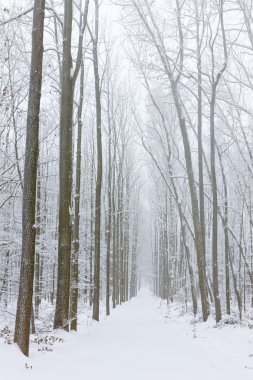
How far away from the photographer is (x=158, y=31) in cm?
1513

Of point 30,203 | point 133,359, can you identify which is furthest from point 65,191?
point 133,359

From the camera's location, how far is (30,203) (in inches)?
260

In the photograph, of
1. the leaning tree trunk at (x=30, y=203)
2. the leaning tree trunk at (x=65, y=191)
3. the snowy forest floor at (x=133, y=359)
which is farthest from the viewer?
the leaning tree trunk at (x=65, y=191)

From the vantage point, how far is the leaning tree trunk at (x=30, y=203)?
21.0 ft

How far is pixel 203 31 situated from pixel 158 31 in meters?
1.77

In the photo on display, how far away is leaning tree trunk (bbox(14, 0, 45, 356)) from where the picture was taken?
6.39 metres

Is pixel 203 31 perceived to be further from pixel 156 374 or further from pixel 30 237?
pixel 156 374

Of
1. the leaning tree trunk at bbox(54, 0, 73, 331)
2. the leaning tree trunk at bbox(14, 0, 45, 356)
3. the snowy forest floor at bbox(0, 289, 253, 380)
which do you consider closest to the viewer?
the snowy forest floor at bbox(0, 289, 253, 380)

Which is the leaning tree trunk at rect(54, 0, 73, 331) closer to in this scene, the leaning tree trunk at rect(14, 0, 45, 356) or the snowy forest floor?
the snowy forest floor

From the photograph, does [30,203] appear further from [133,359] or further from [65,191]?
[65,191]

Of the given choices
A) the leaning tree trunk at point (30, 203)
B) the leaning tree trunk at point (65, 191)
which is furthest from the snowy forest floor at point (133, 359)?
the leaning tree trunk at point (65, 191)

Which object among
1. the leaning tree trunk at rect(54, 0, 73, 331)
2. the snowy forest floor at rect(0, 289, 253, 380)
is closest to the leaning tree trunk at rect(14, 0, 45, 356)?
the snowy forest floor at rect(0, 289, 253, 380)

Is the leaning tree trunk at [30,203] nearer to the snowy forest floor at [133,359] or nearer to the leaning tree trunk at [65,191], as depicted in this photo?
the snowy forest floor at [133,359]

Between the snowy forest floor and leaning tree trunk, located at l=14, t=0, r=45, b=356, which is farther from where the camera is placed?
leaning tree trunk, located at l=14, t=0, r=45, b=356
